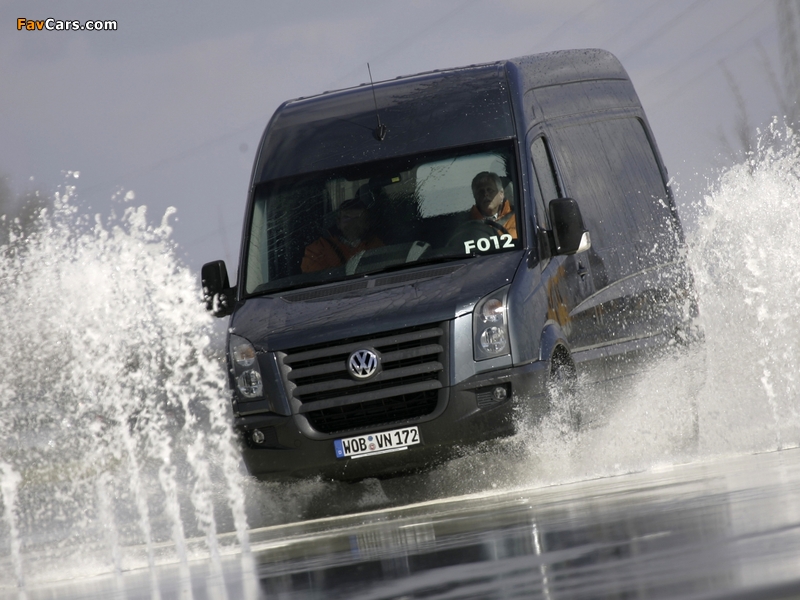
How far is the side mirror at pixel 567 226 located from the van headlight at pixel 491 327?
72cm

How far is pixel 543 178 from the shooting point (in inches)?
396

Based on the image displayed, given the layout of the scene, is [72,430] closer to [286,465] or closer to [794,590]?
[286,465]

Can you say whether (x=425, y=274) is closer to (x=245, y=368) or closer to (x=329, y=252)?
(x=329, y=252)

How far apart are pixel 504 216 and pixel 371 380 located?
1.46 metres

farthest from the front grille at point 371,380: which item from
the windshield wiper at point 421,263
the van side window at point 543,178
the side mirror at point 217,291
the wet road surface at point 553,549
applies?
the side mirror at point 217,291

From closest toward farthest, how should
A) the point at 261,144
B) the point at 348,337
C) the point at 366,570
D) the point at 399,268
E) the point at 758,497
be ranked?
the point at 366,570 → the point at 758,497 → the point at 348,337 → the point at 399,268 → the point at 261,144

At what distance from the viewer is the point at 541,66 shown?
36.4 ft

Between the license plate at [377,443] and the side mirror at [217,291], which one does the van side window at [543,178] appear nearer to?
the license plate at [377,443]

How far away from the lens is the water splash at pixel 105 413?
966cm

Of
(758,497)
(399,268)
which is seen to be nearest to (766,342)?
(399,268)

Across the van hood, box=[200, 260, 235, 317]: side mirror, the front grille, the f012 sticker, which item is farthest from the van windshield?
the front grille

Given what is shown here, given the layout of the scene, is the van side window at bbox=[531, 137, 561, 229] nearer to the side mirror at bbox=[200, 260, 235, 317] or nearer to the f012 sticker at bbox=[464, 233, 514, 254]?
the f012 sticker at bbox=[464, 233, 514, 254]

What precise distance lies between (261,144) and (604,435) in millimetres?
3229

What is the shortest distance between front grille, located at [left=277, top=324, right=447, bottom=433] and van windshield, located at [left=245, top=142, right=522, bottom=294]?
0.78 metres
